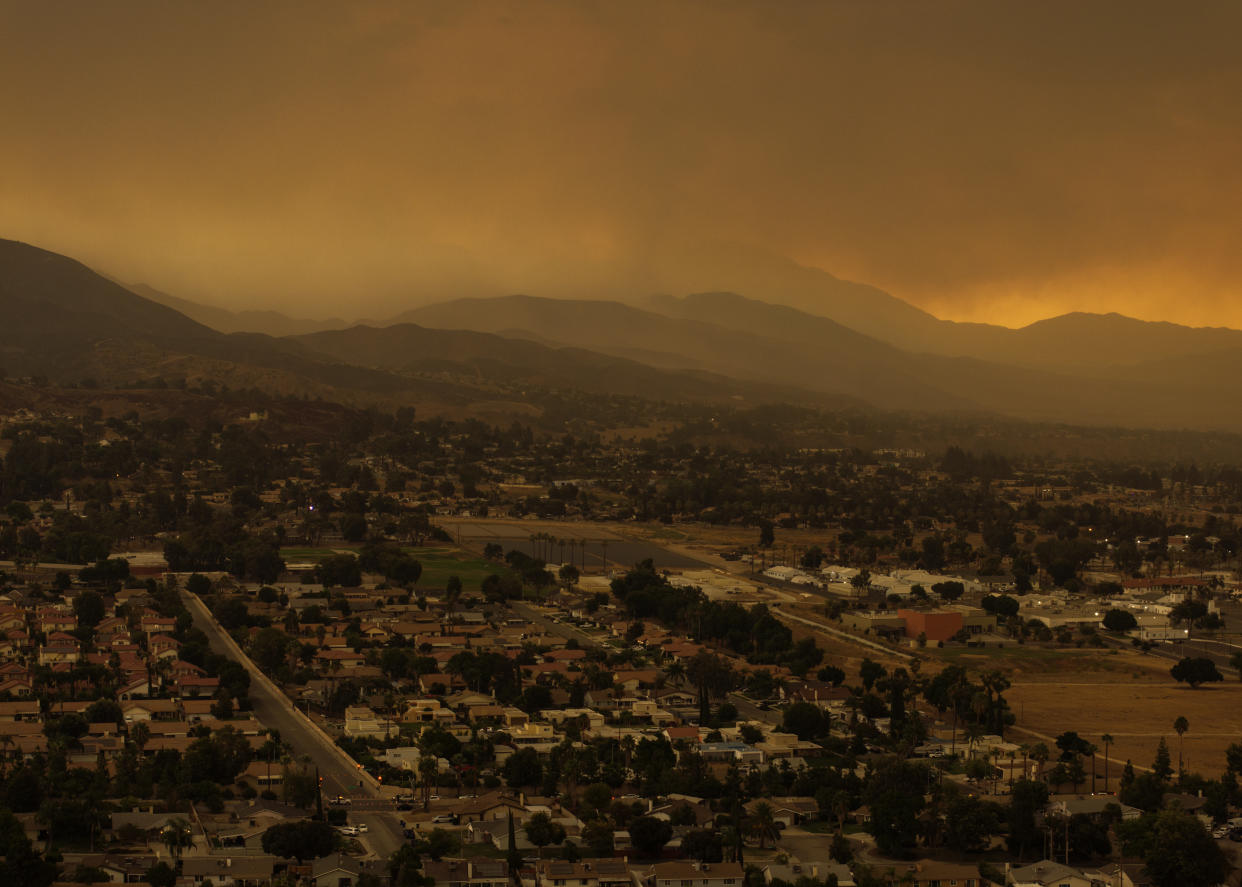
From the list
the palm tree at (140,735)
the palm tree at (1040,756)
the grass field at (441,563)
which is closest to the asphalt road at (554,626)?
the grass field at (441,563)

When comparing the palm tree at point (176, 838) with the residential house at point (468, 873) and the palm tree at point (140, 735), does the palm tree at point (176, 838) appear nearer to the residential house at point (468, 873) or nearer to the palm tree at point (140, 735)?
the residential house at point (468, 873)

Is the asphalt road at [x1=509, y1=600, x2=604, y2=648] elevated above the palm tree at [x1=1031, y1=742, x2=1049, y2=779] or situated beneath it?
situated beneath

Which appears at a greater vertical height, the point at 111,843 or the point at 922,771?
the point at 922,771

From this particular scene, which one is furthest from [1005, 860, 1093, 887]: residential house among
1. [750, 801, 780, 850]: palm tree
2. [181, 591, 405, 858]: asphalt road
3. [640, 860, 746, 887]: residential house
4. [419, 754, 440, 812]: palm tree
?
[419, 754, 440, 812]: palm tree

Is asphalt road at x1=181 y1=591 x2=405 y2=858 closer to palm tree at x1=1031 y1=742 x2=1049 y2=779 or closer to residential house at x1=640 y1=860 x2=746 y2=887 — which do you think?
residential house at x1=640 y1=860 x2=746 y2=887

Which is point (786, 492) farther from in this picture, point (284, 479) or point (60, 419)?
point (60, 419)

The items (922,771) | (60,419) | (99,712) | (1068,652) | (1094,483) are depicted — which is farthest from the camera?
(1094,483)

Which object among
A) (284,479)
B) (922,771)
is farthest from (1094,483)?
(922,771)
